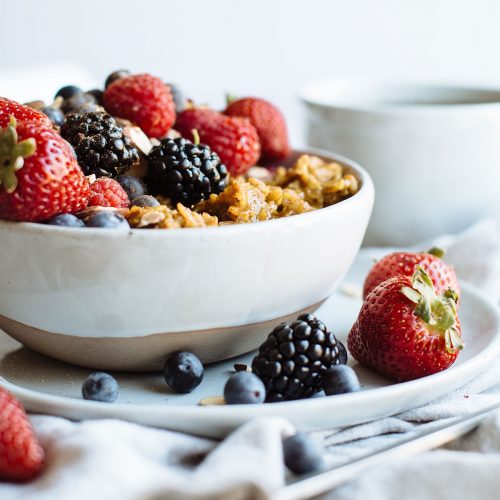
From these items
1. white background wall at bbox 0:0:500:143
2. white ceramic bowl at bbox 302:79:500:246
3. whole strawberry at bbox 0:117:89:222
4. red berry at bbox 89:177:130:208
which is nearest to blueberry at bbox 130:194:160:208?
red berry at bbox 89:177:130:208

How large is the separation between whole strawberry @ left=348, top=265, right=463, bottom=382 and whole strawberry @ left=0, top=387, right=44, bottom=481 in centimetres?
45

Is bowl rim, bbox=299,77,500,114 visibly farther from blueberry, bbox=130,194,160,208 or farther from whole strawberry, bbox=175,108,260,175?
blueberry, bbox=130,194,160,208

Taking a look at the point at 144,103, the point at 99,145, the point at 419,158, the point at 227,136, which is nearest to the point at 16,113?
the point at 99,145

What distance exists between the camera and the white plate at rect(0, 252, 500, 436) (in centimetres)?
89

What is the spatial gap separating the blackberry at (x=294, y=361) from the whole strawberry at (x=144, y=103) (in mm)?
403

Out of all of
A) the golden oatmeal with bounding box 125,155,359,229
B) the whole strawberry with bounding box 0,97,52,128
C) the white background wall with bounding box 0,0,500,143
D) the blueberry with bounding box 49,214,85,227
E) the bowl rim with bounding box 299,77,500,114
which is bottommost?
the white background wall with bounding box 0,0,500,143

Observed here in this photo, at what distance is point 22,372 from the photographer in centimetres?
107

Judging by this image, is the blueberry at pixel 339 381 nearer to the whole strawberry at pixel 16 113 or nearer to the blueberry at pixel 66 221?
the blueberry at pixel 66 221

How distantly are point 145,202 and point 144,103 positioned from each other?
21 cm

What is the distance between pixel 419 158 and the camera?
1752 millimetres

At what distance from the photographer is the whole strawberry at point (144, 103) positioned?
3.94 ft

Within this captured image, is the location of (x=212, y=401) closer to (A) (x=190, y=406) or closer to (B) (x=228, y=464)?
(A) (x=190, y=406)

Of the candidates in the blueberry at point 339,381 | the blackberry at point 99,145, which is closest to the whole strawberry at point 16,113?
the blackberry at point 99,145

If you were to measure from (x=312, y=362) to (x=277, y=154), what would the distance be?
1.70 feet
